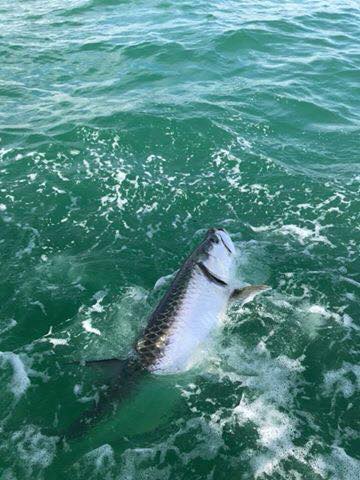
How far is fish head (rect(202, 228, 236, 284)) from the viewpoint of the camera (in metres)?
10.0

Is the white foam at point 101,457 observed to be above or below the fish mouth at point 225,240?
below

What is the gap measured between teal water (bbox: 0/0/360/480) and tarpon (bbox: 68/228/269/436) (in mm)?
353

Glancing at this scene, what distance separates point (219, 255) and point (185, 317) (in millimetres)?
2053

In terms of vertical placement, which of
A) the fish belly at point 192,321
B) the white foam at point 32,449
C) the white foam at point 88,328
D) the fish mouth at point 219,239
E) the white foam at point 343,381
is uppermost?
the fish mouth at point 219,239

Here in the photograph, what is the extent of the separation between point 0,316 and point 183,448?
478cm

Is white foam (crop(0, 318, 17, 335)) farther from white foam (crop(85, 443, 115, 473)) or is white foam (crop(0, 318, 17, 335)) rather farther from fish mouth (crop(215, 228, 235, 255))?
fish mouth (crop(215, 228, 235, 255))

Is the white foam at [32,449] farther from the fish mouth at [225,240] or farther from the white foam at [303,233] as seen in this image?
the white foam at [303,233]

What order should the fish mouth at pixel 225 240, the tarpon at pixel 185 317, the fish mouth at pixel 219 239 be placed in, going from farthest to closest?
the fish mouth at pixel 225 240, the fish mouth at pixel 219 239, the tarpon at pixel 185 317

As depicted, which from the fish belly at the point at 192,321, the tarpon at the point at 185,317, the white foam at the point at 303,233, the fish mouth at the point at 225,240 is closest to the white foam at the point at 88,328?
the tarpon at the point at 185,317

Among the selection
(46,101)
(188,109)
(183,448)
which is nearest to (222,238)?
(183,448)

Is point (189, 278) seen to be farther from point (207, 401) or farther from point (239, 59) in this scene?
point (239, 59)

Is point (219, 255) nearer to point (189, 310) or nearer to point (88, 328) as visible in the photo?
point (189, 310)

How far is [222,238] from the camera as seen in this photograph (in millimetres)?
10711

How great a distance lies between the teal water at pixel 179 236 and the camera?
7.62 m
